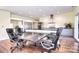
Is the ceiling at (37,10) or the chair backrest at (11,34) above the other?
the ceiling at (37,10)

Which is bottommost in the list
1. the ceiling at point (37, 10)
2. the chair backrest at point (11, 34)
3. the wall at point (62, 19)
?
the chair backrest at point (11, 34)

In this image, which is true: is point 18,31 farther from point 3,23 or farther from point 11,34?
point 3,23

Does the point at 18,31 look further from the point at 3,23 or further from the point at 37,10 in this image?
the point at 37,10

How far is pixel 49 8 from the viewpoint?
108 inches

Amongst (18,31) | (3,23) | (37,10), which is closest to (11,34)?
(18,31)

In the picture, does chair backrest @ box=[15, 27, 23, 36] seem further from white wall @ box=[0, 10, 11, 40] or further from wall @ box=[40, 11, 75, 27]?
wall @ box=[40, 11, 75, 27]

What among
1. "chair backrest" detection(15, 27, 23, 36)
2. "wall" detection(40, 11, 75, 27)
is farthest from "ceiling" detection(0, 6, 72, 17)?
"chair backrest" detection(15, 27, 23, 36)

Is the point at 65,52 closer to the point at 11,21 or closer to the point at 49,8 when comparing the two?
the point at 49,8

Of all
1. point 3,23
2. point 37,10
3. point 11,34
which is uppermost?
point 37,10

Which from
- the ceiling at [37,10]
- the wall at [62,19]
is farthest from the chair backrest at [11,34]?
the wall at [62,19]

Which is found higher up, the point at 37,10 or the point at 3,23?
the point at 37,10

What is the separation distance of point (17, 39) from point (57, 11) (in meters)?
1.06

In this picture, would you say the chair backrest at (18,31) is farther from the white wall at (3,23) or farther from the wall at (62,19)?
the wall at (62,19)

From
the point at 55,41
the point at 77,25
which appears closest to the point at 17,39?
the point at 55,41
